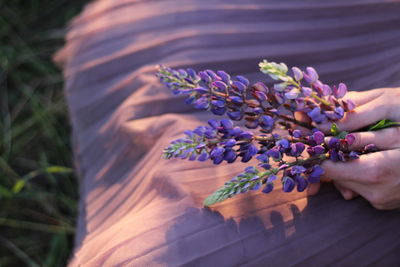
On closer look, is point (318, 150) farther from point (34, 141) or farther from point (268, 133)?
point (34, 141)

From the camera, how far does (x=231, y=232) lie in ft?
2.73

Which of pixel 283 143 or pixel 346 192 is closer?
pixel 283 143

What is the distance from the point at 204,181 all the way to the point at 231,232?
0.13 m

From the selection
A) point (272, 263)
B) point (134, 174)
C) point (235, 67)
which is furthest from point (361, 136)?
point (134, 174)

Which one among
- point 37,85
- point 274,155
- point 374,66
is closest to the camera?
point 274,155

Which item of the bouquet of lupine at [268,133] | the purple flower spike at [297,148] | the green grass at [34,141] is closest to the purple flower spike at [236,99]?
the bouquet of lupine at [268,133]

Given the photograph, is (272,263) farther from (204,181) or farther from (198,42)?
(198,42)

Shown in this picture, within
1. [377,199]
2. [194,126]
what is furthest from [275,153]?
[194,126]

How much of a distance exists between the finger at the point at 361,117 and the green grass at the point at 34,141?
1.06m

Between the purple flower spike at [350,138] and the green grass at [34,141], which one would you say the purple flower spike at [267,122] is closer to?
the purple flower spike at [350,138]

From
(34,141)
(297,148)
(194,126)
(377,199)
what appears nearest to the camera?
(297,148)

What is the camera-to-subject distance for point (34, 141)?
81.7 inches

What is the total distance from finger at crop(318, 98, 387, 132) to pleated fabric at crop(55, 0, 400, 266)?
0.47 feet

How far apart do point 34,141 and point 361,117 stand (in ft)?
5.25
